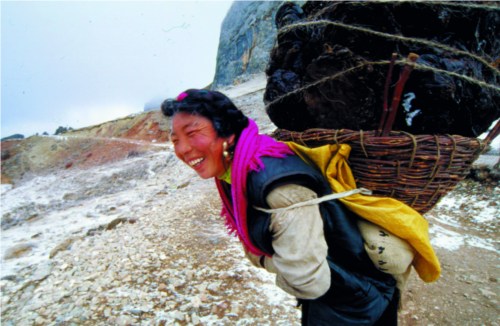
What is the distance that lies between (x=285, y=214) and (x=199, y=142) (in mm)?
500

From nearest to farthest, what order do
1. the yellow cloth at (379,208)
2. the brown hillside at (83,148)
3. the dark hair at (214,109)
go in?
the yellow cloth at (379,208) → the dark hair at (214,109) → the brown hillside at (83,148)

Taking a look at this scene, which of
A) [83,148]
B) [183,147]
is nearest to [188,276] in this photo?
[183,147]

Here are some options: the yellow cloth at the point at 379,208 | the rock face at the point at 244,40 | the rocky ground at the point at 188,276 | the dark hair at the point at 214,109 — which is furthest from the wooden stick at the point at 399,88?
the rock face at the point at 244,40

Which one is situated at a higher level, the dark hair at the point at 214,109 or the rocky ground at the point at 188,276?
the dark hair at the point at 214,109

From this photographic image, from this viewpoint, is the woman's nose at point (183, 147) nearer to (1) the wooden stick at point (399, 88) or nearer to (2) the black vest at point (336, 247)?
(2) the black vest at point (336, 247)

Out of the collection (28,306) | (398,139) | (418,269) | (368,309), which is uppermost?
(398,139)

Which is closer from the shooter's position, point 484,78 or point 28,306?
point 484,78

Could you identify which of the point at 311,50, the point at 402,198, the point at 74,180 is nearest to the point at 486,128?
the point at 402,198

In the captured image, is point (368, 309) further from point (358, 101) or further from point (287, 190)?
point (358, 101)

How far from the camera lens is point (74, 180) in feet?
49.0

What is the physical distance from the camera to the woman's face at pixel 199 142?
1173mm

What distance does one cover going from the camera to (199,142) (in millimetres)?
1177

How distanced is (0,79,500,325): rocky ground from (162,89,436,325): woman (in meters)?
1.46

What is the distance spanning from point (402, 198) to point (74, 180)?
688 inches
